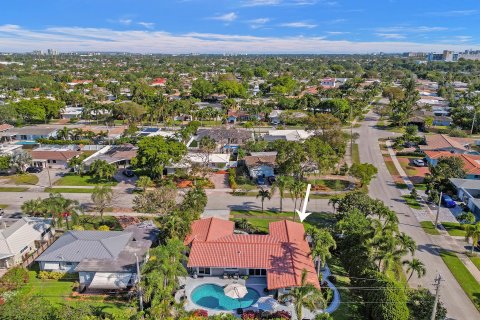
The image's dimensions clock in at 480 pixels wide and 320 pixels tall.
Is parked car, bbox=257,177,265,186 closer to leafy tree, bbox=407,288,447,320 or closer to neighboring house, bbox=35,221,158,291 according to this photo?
neighboring house, bbox=35,221,158,291

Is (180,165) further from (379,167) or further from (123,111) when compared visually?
(123,111)

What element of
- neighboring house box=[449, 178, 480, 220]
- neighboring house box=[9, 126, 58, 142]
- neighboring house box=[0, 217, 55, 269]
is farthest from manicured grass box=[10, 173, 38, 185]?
neighboring house box=[449, 178, 480, 220]

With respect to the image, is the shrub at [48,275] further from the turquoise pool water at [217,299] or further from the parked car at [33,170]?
the parked car at [33,170]

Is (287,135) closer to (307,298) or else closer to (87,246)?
(87,246)

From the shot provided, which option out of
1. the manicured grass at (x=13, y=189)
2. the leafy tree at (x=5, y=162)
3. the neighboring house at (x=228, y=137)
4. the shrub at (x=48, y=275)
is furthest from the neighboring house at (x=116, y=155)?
the shrub at (x=48, y=275)

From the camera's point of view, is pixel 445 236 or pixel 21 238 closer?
pixel 21 238

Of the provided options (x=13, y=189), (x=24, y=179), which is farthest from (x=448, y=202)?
(x=24, y=179)

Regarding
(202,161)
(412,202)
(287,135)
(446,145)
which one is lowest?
(412,202)

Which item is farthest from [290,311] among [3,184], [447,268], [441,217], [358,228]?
[3,184]
